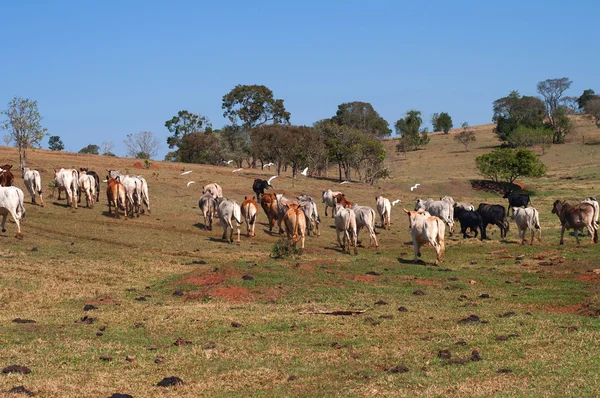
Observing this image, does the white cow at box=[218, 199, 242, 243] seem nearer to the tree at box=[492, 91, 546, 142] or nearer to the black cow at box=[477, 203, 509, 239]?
the black cow at box=[477, 203, 509, 239]

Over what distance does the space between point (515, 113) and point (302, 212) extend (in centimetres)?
9410

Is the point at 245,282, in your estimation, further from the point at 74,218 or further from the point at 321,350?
the point at 74,218

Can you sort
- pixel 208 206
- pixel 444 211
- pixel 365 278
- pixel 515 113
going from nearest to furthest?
pixel 365 278, pixel 208 206, pixel 444 211, pixel 515 113

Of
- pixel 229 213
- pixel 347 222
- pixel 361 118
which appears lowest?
pixel 347 222

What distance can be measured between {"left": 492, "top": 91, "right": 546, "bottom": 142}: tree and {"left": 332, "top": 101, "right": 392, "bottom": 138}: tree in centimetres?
1746

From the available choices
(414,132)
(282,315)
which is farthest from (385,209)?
(414,132)

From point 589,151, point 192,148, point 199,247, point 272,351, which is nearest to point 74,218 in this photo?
point 199,247

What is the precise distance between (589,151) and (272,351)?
88.9 metres

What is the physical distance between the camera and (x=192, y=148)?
9394cm

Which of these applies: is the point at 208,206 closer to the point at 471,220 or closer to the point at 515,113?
the point at 471,220

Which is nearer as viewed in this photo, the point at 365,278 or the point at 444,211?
the point at 365,278

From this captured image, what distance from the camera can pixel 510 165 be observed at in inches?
2554

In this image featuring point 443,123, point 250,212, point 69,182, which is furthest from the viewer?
point 443,123

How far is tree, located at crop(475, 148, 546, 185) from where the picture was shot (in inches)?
2532
